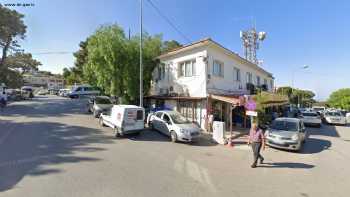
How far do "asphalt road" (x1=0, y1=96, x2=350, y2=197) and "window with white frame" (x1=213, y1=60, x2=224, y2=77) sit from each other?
23.1 ft

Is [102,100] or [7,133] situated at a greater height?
[102,100]

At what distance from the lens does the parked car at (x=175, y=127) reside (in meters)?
12.4

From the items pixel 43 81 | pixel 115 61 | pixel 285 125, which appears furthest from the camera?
pixel 43 81

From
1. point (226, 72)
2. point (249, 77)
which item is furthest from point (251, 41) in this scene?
point (226, 72)

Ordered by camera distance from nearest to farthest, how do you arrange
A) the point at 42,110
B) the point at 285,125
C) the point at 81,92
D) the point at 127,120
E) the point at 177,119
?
the point at 127,120 < the point at 285,125 < the point at 177,119 < the point at 42,110 < the point at 81,92

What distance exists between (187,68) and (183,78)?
3.03ft

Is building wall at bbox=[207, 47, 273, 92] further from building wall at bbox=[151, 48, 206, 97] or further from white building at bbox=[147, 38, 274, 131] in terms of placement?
building wall at bbox=[151, 48, 206, 97]

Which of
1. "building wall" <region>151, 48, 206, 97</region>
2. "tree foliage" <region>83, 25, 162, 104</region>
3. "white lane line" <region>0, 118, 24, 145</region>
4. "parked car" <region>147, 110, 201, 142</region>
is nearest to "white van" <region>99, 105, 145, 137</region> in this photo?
"parked car" <region>147, 110, 201, 142</region>

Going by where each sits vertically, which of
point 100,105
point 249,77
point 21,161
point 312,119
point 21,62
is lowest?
point 21,161

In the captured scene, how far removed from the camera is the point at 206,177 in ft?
23.5

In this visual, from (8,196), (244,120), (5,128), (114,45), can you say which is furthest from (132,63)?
(8,196)

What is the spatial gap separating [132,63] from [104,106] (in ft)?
14.8

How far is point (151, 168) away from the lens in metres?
7.72

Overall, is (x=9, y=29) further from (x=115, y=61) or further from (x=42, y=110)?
(x=115, y=61)
